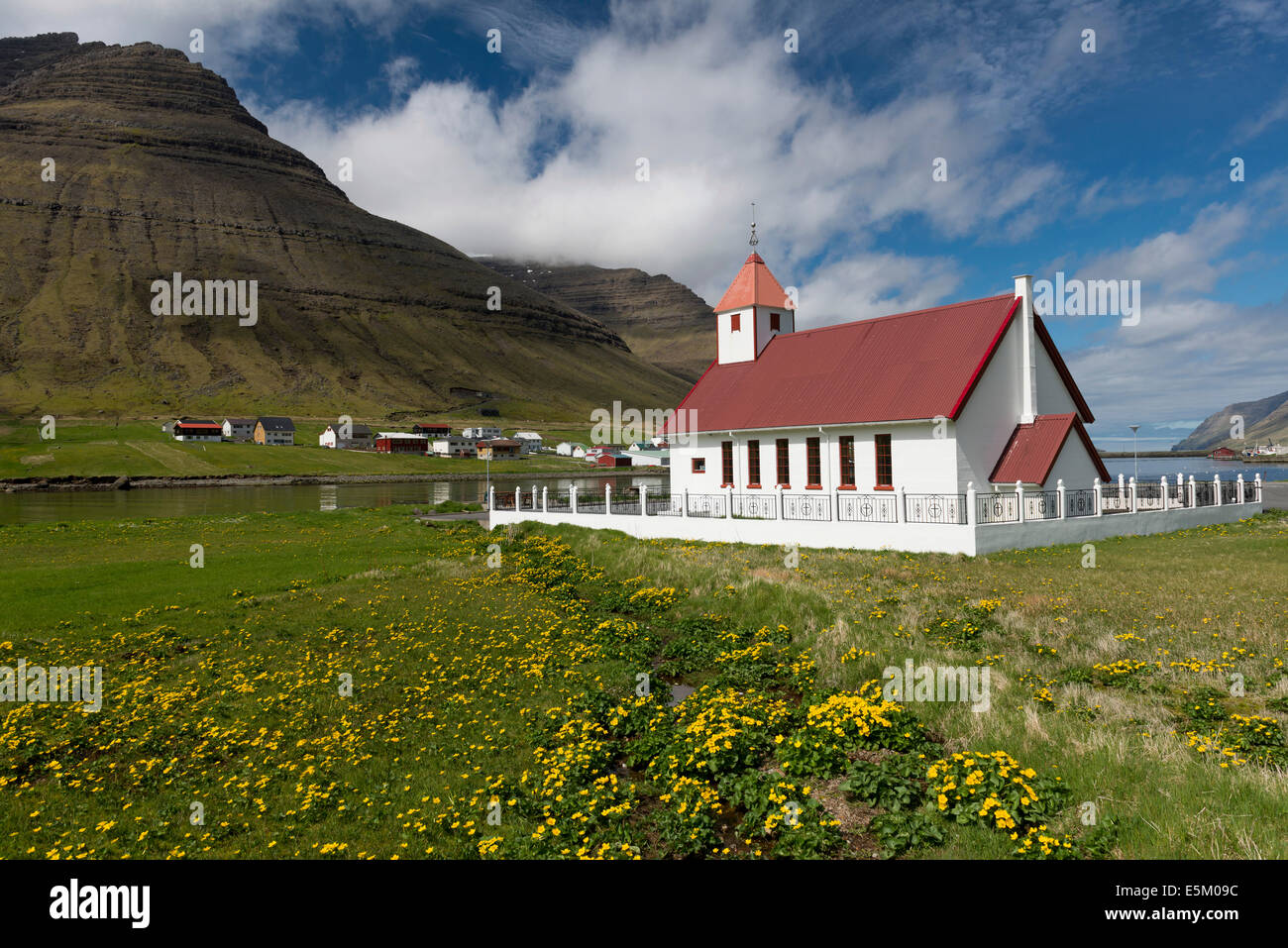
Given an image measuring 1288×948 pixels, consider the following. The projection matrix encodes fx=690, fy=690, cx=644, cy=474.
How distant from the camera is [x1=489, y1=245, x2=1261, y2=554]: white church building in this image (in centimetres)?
2605

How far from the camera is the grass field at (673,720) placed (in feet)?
22.9

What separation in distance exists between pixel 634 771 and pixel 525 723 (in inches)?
89.5

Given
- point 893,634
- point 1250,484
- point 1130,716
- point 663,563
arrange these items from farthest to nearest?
1. point 1250,484
2. point 663,563
3. point 893,634
4. point 1130,716

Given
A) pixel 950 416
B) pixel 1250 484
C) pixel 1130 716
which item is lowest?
pixel 1130 716

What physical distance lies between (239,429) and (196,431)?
11110 millimetres

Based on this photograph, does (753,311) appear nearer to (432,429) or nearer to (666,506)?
(666,506)

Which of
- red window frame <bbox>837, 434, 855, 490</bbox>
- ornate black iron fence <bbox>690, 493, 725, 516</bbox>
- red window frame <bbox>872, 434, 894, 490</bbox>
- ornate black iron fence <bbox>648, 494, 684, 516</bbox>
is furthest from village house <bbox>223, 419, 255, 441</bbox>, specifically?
red window frame <bbox>872, 434, 894, 490</bbox>

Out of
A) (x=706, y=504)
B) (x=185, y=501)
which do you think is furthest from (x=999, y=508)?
(x=185, y=501)

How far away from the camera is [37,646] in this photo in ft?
50.8

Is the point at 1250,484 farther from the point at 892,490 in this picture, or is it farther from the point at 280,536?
the point at 280,536

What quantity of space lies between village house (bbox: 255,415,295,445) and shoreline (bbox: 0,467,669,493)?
1578 inches

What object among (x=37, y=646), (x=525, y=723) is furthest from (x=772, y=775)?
(x=37, y=646)

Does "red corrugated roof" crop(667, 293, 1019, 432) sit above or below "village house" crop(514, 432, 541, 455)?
below

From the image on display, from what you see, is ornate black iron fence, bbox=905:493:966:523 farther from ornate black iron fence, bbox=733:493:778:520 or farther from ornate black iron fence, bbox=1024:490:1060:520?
ornate black iron fence, bbox=733:493:778:520
